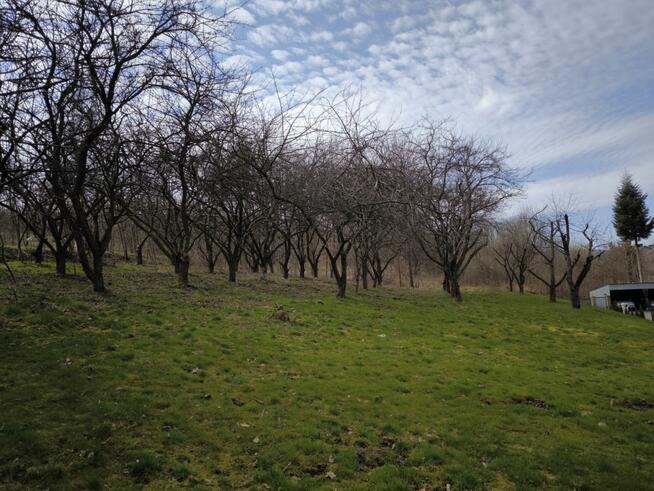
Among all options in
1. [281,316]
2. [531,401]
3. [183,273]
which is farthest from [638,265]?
[183,273]

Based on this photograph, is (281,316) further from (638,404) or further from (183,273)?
(638,404)

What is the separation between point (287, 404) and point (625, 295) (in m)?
34.2

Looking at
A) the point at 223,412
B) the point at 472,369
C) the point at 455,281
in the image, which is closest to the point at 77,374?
the point at 223,412

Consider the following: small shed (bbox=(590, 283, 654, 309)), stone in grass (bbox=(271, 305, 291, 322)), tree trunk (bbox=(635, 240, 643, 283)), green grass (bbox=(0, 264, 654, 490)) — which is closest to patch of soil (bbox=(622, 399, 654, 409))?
green grass (bbox=(0, 264, 654, 490))

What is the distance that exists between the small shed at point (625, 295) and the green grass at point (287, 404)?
20953 mm

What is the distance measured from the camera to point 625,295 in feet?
108

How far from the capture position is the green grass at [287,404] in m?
4.88

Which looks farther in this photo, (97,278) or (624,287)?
(624,287)

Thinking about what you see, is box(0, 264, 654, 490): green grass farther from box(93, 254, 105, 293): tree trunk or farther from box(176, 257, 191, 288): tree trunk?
box(176, 257, 191, 288): tree trunk

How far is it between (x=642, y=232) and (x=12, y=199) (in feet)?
164

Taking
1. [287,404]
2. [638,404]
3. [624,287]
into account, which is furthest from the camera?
[624,287]

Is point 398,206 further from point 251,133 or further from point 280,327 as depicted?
point 280,327

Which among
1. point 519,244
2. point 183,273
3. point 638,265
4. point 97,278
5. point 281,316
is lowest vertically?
point 281,316

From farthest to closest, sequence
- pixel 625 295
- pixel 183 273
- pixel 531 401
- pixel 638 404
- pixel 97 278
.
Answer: pixel 625 295
pixel 183 273
pixel 97 278
pixel 638 404
pixel 531 401
